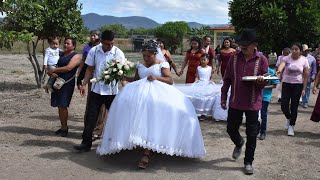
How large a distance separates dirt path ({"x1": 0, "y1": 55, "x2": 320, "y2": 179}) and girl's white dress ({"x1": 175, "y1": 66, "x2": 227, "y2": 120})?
31 centimetres

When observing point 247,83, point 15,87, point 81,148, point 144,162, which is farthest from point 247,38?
point 15,87

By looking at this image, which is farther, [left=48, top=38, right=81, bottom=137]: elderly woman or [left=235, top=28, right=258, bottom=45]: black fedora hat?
[left=48, top=38, right=81, bottom=137]: elderly woman

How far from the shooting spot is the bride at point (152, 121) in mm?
6141

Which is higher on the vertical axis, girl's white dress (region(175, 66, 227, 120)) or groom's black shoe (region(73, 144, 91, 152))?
girl's white dress (region(175, 66, 227, 120))

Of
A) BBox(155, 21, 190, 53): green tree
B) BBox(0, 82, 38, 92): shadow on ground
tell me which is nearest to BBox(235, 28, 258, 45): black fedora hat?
BBox(0, 82, 38, 92): shadow on ground


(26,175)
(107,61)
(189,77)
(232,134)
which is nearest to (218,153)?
(232,134)

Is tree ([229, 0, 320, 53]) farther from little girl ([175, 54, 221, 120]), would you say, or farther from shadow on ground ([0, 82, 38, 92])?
little girl ([175, 54, 221, 120])

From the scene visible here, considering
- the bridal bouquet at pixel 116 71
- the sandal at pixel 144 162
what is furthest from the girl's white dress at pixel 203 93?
the sandal at pixel 144 162

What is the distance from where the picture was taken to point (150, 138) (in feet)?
20.1

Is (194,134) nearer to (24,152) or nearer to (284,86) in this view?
(24,152)

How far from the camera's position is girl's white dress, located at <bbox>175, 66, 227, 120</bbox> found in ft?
33.8

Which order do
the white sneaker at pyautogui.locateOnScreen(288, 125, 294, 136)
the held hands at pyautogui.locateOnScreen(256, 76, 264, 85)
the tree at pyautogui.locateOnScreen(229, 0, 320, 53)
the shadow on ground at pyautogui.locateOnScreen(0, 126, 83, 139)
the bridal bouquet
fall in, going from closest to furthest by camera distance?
the held hands at pyautogui.locateOnScreen(256, 76, 264, 85) → the bridal bouquet → the shadow on ground at pyautogui.locateOnScreen(0, 126, 83, 139) → the white sneaker at pyautogui.locateOnScreen(288, 125, 294, 136) → the tree at pyautogui.locateOnScreen(229, 0, 320, 53)

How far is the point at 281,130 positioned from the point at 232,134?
3.26 meters

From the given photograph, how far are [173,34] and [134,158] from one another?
129 ft
